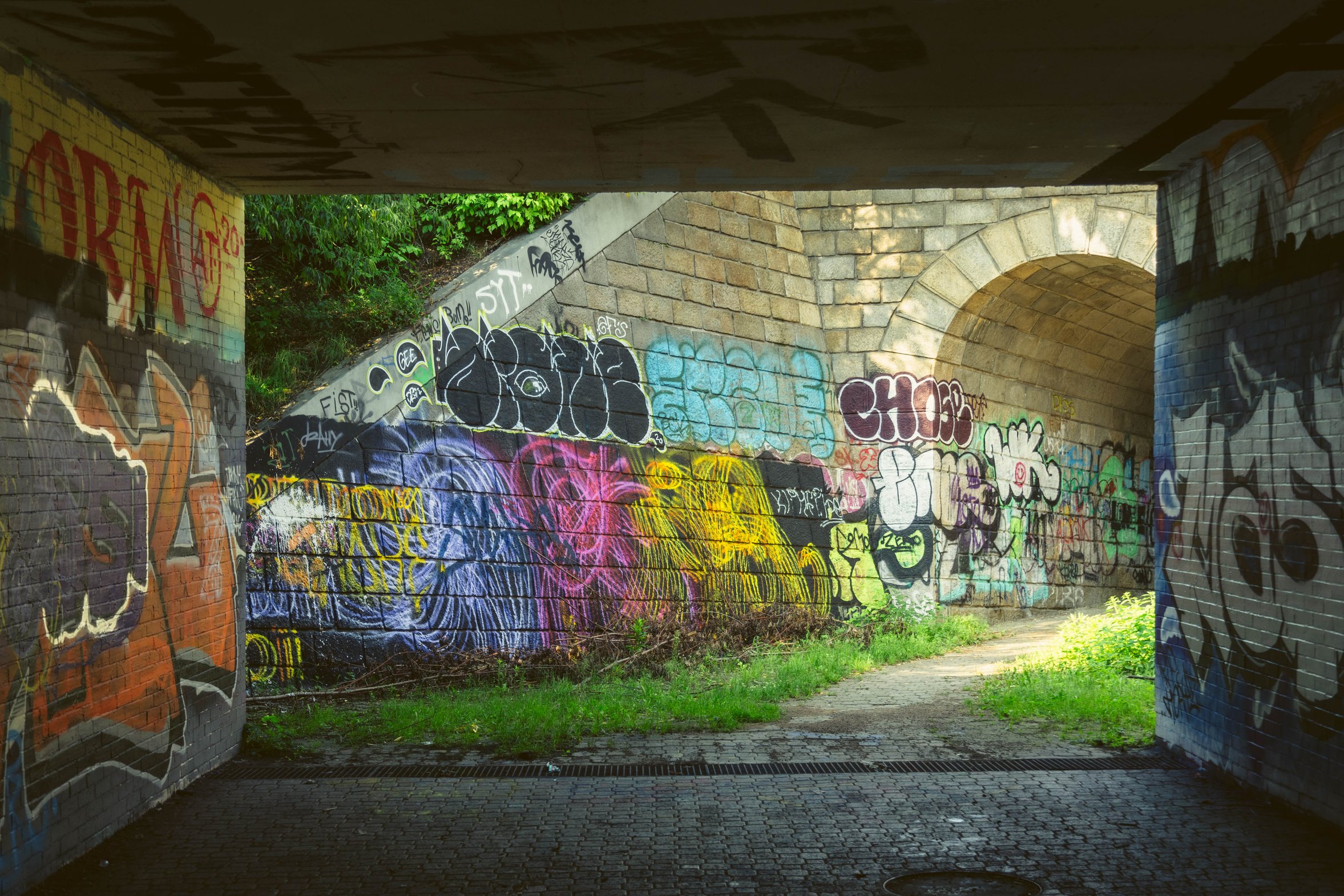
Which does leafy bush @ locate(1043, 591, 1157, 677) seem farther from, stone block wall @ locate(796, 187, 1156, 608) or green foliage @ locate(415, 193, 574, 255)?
green foliage @ locate(415, 193, 574, 255)

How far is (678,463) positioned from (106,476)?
711 cm

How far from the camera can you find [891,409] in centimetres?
1384

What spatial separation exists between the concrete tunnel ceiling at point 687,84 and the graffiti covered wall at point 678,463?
10.7 feet

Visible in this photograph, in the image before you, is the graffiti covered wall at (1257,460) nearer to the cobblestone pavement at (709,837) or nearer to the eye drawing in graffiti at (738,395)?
the cobblestone pavement at (709,837)

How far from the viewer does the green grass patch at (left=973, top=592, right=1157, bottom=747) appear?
25.8 feet

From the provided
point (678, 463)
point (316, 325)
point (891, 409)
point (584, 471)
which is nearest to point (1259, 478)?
point (584, 471)

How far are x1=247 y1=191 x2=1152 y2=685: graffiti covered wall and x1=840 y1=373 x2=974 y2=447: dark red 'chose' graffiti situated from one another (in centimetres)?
3

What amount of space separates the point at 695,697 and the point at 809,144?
4.81m

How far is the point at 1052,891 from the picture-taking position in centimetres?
459

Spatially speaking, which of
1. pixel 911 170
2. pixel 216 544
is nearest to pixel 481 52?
pixel 911 170

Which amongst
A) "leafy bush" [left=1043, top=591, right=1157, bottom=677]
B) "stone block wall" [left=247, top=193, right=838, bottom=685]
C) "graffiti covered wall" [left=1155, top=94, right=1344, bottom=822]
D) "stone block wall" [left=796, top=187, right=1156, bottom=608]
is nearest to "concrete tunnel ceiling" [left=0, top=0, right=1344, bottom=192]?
"graffiti covered wall" [left=1155, top=94, right=1344, bottom=822]

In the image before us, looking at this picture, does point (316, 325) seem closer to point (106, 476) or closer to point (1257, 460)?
point (106, 476)

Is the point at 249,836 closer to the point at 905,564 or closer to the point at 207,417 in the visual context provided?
the point at 207,417

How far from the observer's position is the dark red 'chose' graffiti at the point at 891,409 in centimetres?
1380
